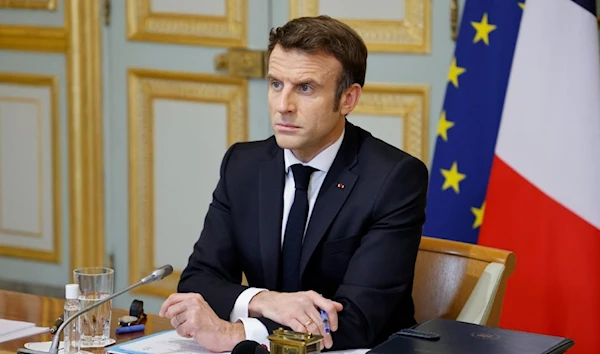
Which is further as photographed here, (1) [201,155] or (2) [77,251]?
(2) [77,251]

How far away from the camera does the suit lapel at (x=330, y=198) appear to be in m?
2.62

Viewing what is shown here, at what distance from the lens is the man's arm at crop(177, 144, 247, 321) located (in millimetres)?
2594

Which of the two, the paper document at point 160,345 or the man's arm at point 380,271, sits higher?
the man's arm at point 380,271

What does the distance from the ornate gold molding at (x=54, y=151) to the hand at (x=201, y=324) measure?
2864 millimetres

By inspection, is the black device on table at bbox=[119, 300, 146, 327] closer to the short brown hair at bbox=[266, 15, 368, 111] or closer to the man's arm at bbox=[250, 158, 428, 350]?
the man's arm at bbox=[250, 158, 428, 350]

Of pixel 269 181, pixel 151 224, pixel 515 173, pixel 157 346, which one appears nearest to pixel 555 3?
pixel 515 173

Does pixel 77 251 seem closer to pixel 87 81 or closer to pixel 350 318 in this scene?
pixel 87 81

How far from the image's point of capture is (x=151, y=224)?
489 centimetres

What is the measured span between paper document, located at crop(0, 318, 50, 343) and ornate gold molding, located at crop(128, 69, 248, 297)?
2.23 meters

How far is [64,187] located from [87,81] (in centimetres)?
51

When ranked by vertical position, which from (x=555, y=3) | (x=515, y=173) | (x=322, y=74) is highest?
(x=555, y=3)

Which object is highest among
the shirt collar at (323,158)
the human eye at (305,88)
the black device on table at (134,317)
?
the human eye at (305,88)

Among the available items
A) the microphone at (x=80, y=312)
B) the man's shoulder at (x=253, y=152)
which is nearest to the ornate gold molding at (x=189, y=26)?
the man's shoulder at (x=253, y=152)

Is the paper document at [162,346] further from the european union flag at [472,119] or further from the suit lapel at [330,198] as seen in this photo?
the european union flag at [472,119]
